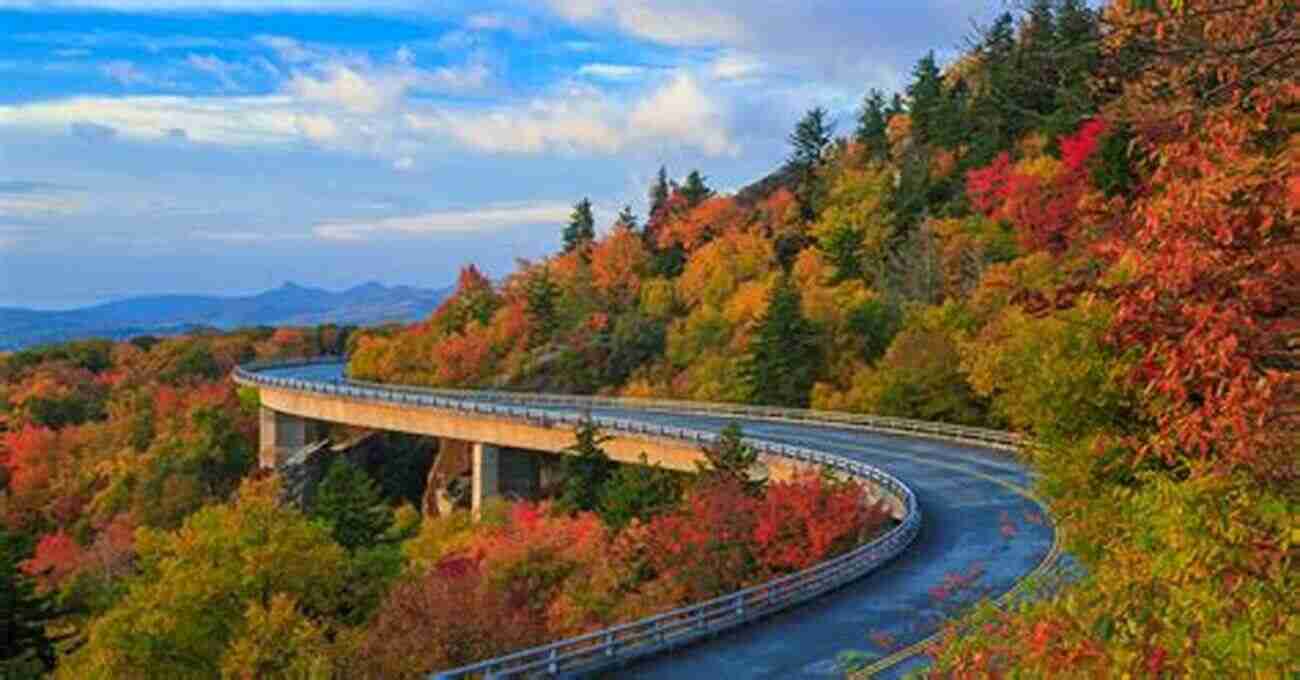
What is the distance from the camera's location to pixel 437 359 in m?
98.0

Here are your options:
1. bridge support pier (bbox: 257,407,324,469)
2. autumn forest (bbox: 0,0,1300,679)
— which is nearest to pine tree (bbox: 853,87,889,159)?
autumn forest (bbox: 0,0,1300,679)

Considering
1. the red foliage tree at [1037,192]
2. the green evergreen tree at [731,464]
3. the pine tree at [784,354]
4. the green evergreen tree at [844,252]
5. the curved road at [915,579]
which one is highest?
the red foliage tree at [1037,192]

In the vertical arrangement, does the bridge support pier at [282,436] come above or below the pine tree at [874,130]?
below

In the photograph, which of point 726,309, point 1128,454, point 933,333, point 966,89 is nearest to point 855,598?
point 1128,454

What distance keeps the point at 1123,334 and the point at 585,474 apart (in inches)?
1805

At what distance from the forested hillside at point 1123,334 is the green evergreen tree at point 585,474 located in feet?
54.3

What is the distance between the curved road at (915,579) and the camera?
22531 mm

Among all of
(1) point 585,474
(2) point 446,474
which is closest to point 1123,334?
(1) point 585,474

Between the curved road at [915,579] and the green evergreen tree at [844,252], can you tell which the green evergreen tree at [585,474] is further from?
the green evergreen tree at [844,252]

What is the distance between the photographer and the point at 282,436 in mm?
92625

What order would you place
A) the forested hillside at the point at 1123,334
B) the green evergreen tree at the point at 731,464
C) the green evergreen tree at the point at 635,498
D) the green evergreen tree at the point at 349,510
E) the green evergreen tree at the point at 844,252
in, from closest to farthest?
the forested hillside at the point at 1123,334, the green evergreen tree at the point at 731,464, the green evergreen tree at the point at 635,498, the green evergreen tree at the point at 349,510, the green evergreen tree at the point at 844,252

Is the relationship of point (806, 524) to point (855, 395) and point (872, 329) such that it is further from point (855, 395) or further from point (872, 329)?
point (872, 329)

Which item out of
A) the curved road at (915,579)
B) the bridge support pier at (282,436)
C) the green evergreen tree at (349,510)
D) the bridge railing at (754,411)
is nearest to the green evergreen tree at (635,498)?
the curved road at (915,579)

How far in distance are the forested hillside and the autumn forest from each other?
4 cm
